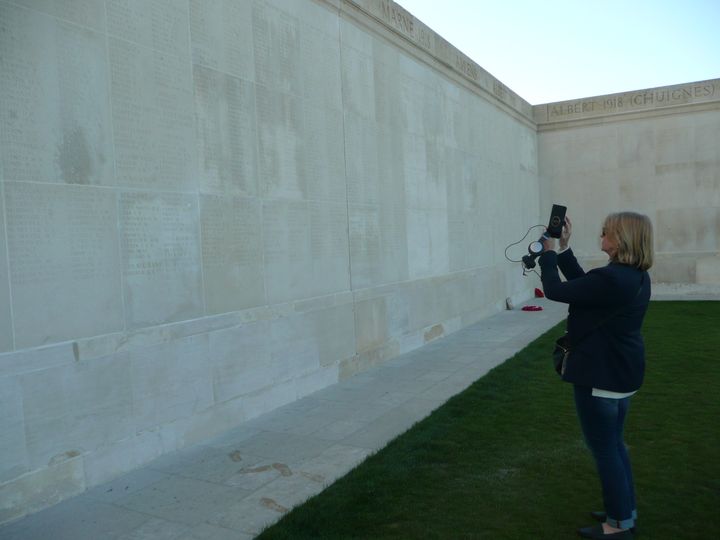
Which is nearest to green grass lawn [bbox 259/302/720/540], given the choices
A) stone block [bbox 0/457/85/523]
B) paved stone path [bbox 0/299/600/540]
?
paved stone path [bbox 0/299/600/540]

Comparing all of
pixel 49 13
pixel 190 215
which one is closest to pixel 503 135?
pixel 190 215

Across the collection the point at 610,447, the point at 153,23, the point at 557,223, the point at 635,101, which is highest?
the point at 635,101

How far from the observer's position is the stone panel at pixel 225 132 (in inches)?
216

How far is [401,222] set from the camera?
9.26m

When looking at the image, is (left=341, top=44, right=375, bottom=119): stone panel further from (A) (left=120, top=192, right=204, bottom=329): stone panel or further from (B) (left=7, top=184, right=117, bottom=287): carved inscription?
(B) (left=7, top=184, right=117, bottom=287): carved inscription

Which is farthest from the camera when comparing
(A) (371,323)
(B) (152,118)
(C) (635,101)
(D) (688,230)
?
(C) (635,101)

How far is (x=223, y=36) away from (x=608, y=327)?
14.8ft

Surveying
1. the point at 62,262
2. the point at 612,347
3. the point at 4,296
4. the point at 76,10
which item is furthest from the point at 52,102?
the point at 612,347

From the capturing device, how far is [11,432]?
3885mm

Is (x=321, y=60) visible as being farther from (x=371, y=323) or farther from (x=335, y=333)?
(x=371, y=323)

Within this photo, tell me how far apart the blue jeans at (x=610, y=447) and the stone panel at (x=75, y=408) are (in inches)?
133

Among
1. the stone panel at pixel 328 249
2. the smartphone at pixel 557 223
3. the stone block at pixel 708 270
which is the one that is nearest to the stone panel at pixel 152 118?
the stone panel at pixel 328 249

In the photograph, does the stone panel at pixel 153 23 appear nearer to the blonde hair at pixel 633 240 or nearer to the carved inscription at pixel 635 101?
the blonde hair at pixel 633 240

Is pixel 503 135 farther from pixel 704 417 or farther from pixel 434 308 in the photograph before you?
pixel 704 417
